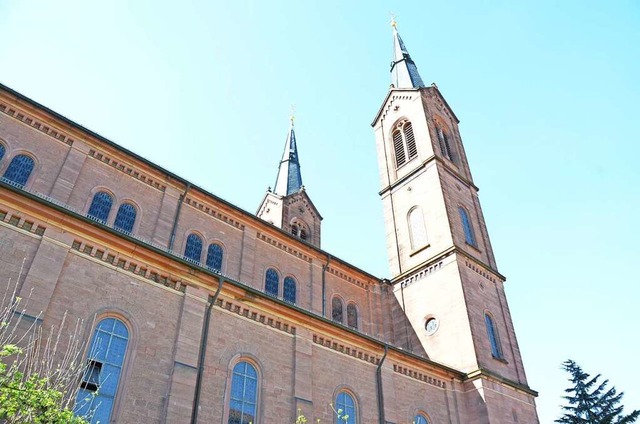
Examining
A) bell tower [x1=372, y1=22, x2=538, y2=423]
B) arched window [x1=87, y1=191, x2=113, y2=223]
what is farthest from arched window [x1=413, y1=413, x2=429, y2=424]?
arched window [x1=87, y1=191, x2=113, y2=223]

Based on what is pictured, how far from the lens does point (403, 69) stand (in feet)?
126

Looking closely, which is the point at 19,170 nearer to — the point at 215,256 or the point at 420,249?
the point at 215,256

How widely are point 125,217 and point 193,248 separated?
2855 mm

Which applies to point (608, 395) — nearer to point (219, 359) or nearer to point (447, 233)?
point (447, 233)

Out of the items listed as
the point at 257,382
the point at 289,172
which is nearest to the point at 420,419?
the point at 257,382

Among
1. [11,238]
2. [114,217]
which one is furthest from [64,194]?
[11,238]

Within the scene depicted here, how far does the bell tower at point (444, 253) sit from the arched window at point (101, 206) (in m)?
15.0

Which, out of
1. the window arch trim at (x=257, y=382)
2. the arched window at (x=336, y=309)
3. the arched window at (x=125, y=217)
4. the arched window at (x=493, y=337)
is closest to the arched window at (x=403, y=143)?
the arched window at (x=493, y=337)

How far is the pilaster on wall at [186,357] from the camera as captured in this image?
12289mm

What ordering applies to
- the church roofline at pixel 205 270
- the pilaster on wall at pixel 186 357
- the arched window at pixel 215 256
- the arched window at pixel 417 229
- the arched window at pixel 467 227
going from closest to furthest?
the pilaster on wall at pixel 186 357 → the church roofline at pixel 205 270 → the arched window at pixel 215 256 → the arched window at pixel 417 229 → the arched window at pixel 467 227

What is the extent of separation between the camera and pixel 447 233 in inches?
1022

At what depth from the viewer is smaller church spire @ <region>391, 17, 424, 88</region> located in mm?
36650

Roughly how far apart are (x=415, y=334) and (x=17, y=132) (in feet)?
61.8

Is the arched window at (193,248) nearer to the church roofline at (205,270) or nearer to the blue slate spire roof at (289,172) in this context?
the church roofline at (205,270)
